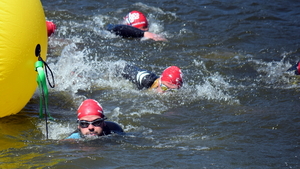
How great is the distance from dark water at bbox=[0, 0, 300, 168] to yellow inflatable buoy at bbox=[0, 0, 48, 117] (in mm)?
756

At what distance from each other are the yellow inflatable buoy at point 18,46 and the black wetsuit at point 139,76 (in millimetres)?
3280

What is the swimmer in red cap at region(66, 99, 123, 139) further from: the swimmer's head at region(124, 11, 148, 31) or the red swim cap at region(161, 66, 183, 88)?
the swimmer's head at region(124, 11, 148, 31)

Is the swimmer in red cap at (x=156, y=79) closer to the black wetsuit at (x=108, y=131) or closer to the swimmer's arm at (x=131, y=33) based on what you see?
the black wetsuit at (x=108, y=131)

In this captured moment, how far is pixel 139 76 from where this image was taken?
10148 mm

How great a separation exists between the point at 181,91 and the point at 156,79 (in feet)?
2.17

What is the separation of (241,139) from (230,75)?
4102 mm

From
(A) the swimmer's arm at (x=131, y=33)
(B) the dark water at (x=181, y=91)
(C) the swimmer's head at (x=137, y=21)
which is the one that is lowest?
(B) the dark water at (x=181, y=91)

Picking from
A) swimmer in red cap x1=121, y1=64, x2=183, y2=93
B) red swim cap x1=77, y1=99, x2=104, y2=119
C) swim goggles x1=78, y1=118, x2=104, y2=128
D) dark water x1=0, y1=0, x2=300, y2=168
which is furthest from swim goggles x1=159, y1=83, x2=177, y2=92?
swim goggles x1=78, y1=118, x2=104, y2=128

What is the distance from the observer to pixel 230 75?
36.7 feet

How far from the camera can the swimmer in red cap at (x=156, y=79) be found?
9562 millimetres

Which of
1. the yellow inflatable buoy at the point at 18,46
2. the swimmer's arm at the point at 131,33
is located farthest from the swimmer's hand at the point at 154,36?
the yellow inflatable buoy at the point at 18,46

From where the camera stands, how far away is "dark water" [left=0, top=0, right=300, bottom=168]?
6.35m

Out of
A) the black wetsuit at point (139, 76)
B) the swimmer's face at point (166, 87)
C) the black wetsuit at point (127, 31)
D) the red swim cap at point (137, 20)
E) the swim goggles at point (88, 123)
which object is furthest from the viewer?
the red swim cap at point (137, 20)

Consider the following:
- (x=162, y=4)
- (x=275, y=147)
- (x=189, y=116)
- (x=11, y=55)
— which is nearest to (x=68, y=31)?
(x=162, y=4)
